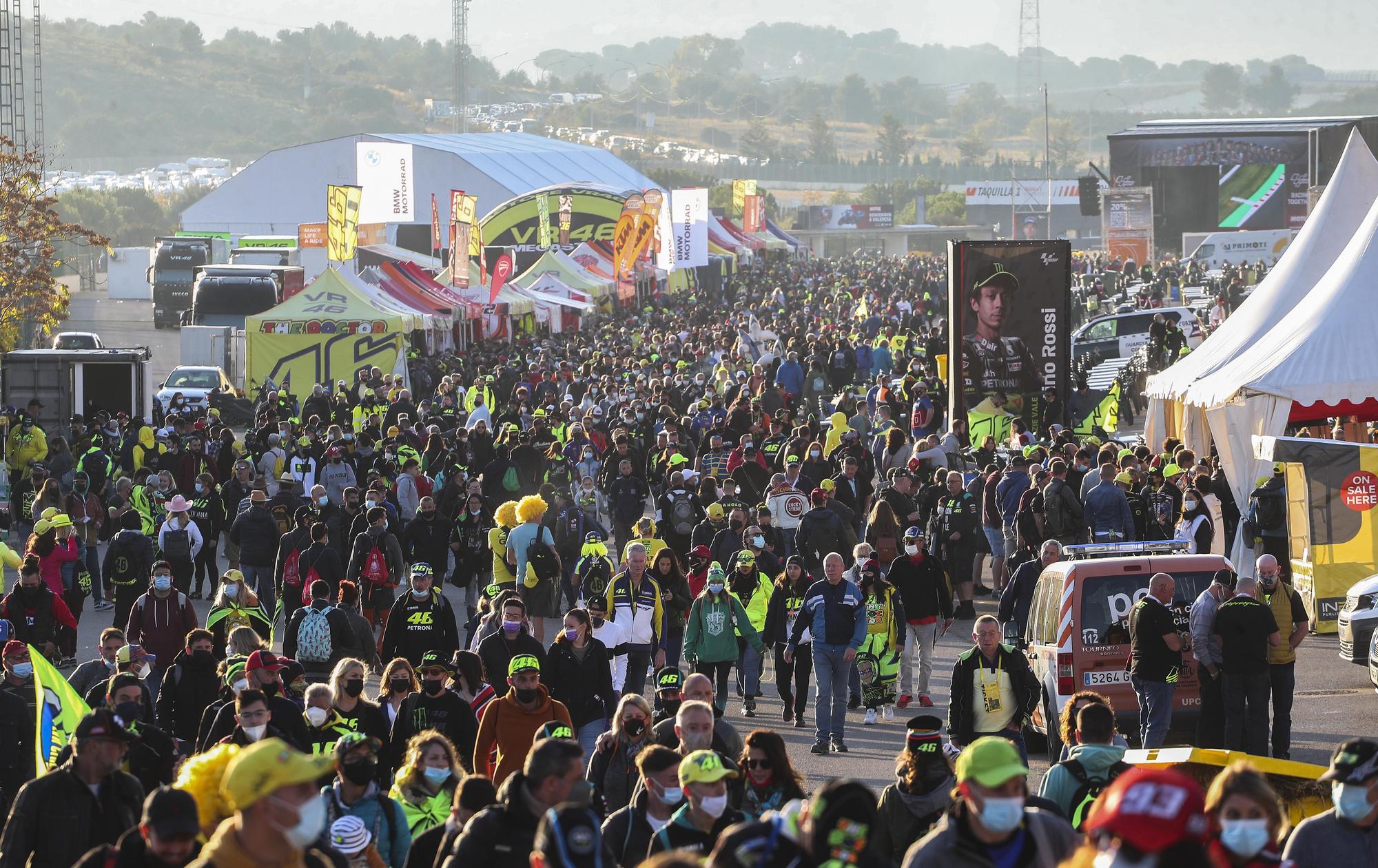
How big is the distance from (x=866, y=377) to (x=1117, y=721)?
21820mm

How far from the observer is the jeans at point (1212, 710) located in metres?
11.1

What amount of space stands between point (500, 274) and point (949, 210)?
10616 centimetres

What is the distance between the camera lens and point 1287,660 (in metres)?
11.2

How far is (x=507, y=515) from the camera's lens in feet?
50.4

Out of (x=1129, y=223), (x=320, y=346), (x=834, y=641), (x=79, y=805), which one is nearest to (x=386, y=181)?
(x=1129, y=223)

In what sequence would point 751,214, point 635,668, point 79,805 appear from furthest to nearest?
point 751,214, point 635,668, point 79,805

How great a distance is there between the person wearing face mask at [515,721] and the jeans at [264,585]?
754 cm

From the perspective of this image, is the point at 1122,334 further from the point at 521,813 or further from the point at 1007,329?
the point at 521,813

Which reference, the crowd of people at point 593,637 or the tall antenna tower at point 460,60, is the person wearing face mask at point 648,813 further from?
the tall antenna tower at point 460,60

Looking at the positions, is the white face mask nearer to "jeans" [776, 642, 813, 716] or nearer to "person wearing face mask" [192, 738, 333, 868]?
"person wearing face mask" [192, 738, 333, 868]

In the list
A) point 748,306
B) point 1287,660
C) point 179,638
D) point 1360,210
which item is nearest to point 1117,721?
point 1287,660

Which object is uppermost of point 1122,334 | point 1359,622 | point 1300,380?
point 1122,334

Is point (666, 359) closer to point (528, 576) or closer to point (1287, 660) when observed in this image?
point (528, 576)

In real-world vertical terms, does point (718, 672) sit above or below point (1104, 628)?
below
